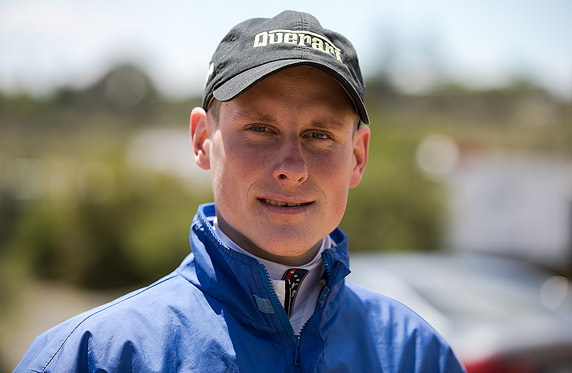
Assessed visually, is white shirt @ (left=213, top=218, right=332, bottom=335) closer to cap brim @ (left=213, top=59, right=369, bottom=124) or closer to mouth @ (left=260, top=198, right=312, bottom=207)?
mouth @ (left=260, top=198, right=312, bottom=207)

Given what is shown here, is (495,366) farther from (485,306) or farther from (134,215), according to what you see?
(134,215)

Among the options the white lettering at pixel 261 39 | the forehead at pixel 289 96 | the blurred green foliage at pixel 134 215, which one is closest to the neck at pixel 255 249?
the forehead at pixel 289 96

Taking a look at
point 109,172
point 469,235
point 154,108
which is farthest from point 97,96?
point 469,235

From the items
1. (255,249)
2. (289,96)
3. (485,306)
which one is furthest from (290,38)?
(485,306)

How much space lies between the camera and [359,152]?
6.52 ft

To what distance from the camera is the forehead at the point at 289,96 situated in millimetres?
1657

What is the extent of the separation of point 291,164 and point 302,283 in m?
0.40

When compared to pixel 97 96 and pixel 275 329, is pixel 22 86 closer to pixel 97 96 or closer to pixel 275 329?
pixel 97 96

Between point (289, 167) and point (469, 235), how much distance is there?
1191 centimetres

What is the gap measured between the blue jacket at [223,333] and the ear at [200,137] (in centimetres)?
20

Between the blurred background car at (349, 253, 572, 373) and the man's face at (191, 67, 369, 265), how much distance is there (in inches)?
112

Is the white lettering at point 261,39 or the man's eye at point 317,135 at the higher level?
the white lettering at point 261,39

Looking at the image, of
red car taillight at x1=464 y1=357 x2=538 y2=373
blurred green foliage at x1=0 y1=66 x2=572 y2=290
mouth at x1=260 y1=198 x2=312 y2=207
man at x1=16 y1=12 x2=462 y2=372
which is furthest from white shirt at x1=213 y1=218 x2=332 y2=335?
blurred green foliage at x1=0 y1=66 x2=572 y2=290

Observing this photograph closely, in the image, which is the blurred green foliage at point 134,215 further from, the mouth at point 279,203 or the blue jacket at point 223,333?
the mouth at point 279,203
